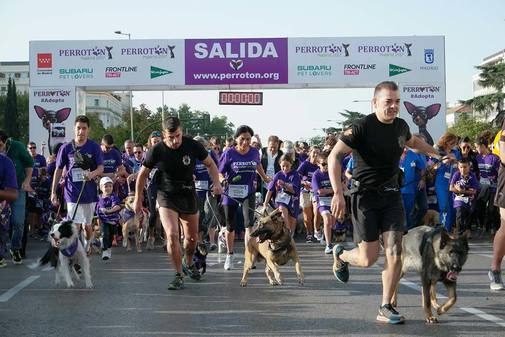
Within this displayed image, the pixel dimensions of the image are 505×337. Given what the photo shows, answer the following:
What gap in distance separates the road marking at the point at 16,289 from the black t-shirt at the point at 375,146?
4.14 m

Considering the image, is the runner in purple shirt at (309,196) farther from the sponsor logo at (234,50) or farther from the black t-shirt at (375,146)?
the sponsor logo at (234,50)

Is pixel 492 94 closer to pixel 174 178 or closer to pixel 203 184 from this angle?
pixel 203 184

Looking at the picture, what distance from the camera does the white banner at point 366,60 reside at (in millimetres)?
24953

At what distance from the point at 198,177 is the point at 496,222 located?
702cm

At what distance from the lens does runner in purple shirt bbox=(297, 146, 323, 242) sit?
16141mm

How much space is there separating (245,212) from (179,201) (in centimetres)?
197

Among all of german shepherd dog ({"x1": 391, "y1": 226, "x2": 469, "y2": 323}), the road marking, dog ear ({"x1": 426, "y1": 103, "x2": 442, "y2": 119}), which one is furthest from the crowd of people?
dog ear ({"x1": 426, "y1": 103, "x2": 442, "y2": 119})

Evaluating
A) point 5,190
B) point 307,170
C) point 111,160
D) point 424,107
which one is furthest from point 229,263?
point 424,107

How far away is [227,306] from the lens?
7836mm

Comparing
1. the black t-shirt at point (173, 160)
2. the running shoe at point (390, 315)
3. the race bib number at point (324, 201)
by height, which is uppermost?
the black t-shirt at point (173, 160)

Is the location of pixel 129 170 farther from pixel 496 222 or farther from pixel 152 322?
pixel 152 322

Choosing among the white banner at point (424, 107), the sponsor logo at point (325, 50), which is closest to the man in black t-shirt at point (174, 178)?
the sponsor logo at point (325, 50)

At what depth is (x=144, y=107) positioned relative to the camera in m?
91.0

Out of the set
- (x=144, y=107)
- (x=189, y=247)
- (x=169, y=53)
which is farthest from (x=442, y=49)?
(x=144, y=107)
